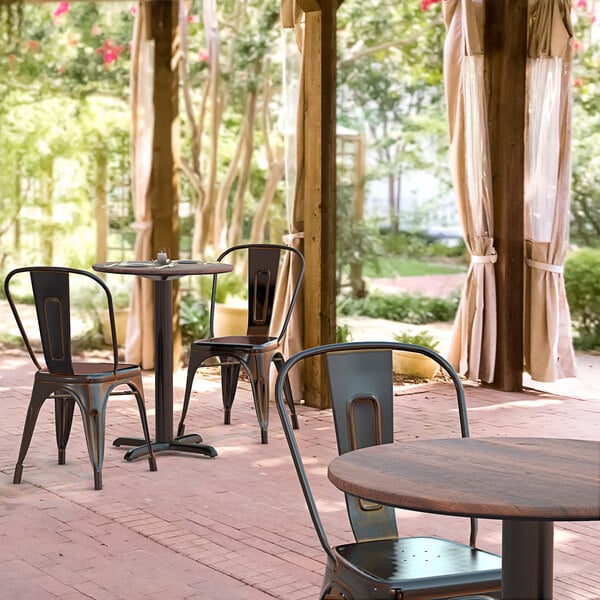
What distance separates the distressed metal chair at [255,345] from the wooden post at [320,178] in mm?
170

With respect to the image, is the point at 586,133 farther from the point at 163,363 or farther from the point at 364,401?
the point at 364,401

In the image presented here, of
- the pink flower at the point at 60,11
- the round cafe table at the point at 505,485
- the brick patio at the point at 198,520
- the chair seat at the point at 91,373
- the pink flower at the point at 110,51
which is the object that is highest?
the pink flower at the point at 60,11

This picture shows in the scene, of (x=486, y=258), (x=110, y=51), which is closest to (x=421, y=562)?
(x=486, y=258)

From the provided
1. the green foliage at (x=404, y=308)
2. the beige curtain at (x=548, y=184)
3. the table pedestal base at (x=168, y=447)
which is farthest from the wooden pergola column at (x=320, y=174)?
the green foliage at (x=404, y=308)

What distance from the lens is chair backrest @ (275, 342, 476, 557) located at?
2.65 metres

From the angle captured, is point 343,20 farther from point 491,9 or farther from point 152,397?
point 152,397

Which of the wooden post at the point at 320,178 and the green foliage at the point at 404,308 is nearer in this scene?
the wooden post at the point at 320,178

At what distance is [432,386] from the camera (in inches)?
275

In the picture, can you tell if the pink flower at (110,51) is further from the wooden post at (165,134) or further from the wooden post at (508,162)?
the wooden post at (508,162)

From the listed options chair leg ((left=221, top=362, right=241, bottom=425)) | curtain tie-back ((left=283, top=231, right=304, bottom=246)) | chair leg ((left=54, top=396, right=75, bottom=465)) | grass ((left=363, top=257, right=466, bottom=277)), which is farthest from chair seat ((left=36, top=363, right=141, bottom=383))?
grass ((left=363, top=257, right=466, bottom=277))

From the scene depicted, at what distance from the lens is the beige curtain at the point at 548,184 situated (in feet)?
21.9

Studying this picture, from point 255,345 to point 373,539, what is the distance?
2.77m

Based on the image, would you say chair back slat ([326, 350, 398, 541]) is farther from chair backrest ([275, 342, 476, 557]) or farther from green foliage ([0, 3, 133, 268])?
green foliage ([0, 3, 133, 268])

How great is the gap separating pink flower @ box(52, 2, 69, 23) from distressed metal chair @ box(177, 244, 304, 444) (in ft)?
12.5
